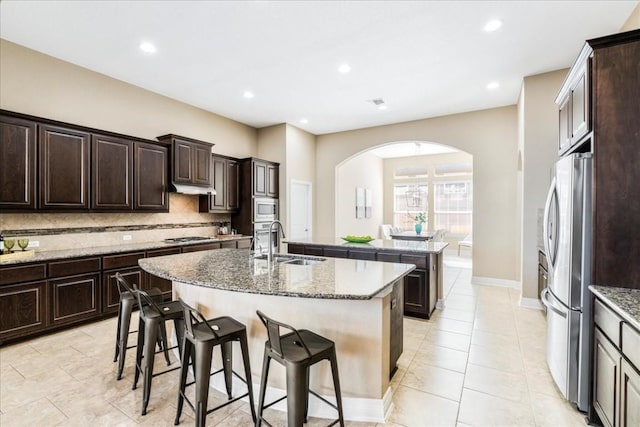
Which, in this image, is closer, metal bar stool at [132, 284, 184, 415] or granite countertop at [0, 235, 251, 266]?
metal bar stool at [132, 284, 184, 415]

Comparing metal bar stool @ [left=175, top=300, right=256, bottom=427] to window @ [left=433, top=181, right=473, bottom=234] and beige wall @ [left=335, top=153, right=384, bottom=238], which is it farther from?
window @ [left=433, top=181, right=473, bottom=234]

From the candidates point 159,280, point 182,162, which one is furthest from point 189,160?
point 159,280

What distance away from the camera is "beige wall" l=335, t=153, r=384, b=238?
8145 mm

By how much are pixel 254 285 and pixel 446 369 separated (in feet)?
6.30

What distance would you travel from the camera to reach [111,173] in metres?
4.09

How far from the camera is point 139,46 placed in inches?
141

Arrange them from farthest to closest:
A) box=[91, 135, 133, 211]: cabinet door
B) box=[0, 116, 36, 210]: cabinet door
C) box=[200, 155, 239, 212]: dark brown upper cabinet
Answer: box=[200, 155, 239, 212]: dark brown upper cabinet, box=[91, 135, 133, 211]: cabinet door, box=[0, 116, 36, 210]: cabinet door

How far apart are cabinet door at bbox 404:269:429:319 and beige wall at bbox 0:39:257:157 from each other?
448 centimetres

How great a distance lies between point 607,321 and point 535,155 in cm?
317

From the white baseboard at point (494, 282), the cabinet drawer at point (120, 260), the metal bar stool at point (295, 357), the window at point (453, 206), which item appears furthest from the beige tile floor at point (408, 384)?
the window at point (453, 206)

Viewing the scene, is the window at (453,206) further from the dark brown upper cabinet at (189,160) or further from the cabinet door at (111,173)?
the cabinet door at (111,173)

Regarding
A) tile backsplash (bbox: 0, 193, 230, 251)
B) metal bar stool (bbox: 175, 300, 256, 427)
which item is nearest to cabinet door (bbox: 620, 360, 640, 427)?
metal bar stool (bbox: 175, 300, 256, 427)

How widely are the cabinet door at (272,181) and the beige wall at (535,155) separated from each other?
4.46m

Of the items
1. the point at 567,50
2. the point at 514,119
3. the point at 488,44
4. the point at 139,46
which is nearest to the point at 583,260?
the point at 488,44
